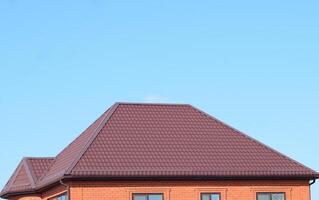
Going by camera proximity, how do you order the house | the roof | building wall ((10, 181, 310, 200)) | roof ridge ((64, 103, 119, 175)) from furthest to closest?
the roof
the house
building wall ((10, 181, 310, 200))
roof ridge ((64, 103, 119, 175))

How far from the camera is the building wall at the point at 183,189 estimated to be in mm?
31328

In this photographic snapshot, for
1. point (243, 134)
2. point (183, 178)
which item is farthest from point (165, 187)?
point (243, 134)

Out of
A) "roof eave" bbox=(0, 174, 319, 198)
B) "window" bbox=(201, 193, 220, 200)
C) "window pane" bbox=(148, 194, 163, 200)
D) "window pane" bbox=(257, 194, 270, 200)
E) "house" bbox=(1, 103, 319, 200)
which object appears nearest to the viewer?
"roof eave" bbox=(0, 174, 319, 198)

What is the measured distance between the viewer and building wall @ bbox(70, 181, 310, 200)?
31.3m

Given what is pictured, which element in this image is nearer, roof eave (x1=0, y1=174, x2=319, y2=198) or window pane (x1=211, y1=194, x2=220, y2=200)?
roof eave (x1=0, y1=174, x2=319, y2=198)

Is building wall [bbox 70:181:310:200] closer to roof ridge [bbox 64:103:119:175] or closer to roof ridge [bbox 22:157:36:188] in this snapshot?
roof ridge [bbox 64:103:119:175]

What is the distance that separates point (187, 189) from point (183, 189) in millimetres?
172

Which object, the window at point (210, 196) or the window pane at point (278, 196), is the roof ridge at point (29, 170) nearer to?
the window at point (210, 196)

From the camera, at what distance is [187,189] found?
32.6 metres

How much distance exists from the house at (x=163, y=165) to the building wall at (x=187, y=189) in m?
0.04

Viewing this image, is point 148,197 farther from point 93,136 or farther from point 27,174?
point 27,174

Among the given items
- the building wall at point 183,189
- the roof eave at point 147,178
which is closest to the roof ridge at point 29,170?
the roof eave at point 147,178

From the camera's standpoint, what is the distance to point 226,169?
33.2 metres

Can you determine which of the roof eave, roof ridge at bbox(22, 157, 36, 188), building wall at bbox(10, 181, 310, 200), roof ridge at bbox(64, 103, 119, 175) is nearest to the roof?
roof ridge at bbox(22, 157, 36, 188)
